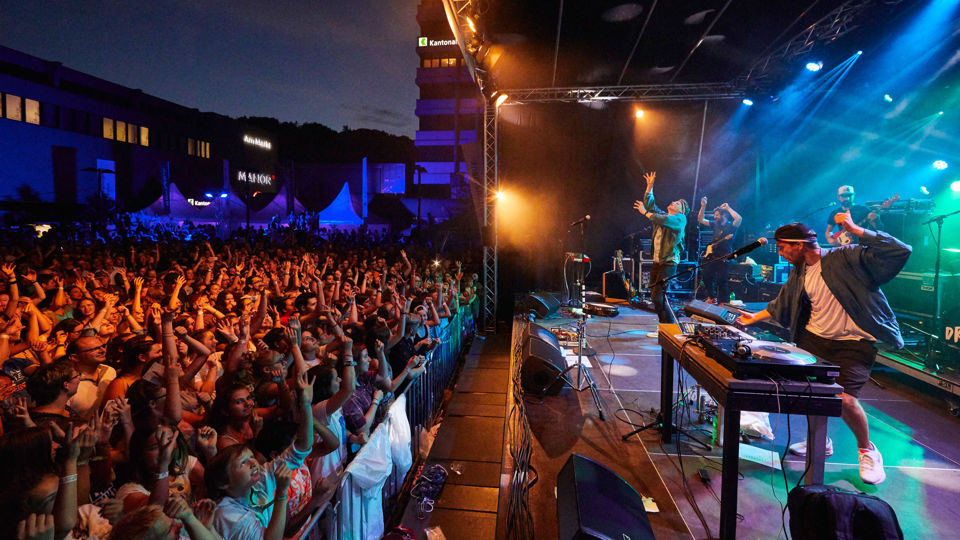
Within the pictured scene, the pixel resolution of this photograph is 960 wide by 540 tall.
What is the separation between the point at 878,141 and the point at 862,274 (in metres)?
7.19

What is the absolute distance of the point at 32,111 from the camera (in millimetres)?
20766

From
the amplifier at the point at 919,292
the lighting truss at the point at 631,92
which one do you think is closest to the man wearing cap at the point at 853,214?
the amplifier at the point at 919,292

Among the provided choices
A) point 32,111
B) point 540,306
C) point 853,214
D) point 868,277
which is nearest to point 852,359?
point 868,277

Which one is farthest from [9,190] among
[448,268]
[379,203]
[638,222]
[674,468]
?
[674,468]

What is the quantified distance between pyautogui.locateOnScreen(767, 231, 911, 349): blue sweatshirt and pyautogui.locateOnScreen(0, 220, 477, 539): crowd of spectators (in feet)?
10.5

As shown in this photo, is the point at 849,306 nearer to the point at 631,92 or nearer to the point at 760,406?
the point at 760,406

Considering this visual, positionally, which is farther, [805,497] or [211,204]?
[211,204]

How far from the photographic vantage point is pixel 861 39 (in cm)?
605

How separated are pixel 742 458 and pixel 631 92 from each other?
6.73 metres

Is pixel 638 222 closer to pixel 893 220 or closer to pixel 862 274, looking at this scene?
pixel 893 220

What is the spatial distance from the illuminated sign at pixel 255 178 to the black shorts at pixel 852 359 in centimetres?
3681

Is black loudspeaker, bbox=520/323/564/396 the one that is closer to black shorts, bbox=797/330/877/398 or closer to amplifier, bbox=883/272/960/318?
black shorts, bbox=797/330/877/398

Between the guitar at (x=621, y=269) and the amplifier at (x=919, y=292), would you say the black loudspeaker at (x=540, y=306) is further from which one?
the amplifier at (x=919, y=292)

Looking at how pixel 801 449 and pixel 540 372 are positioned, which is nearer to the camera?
pixel 801 449
